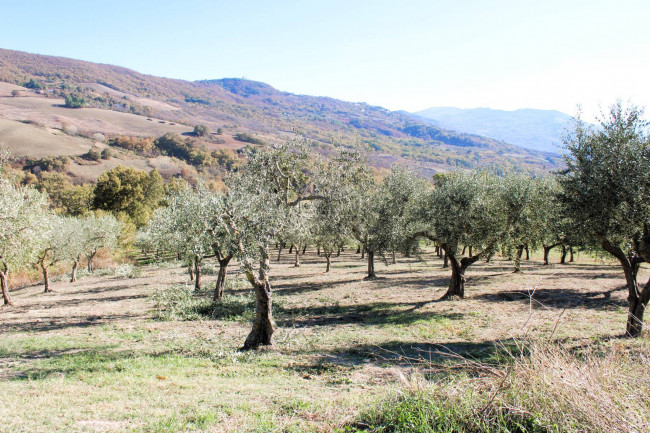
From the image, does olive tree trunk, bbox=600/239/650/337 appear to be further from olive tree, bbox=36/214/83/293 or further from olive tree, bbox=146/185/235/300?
olive tree, bbox=36/214/83/293

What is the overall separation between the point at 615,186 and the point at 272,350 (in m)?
14.0

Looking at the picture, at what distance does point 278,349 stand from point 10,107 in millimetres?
232783

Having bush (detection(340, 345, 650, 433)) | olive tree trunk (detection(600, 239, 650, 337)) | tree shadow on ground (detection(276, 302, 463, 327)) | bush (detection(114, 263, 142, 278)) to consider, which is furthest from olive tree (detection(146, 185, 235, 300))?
bush (detection(114, 263, 142, 278))

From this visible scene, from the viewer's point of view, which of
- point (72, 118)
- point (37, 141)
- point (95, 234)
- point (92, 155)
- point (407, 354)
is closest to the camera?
point (407, 354)

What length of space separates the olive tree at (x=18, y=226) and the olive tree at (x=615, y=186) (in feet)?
97.7

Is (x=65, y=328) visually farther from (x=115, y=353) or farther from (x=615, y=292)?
(x=615, y=292)

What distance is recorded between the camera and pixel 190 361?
12203 mm

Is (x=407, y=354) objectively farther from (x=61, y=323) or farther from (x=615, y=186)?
(x=61, y=323)

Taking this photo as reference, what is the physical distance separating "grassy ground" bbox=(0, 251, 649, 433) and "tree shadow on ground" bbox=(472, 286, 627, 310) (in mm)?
111

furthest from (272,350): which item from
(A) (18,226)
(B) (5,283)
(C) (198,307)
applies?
(B) (5,283)

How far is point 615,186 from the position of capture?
12336mm

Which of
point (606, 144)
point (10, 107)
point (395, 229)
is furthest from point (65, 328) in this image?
point (10, 107)

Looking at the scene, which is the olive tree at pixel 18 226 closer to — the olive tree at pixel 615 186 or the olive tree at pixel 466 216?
the olive tree at pixel 466 216

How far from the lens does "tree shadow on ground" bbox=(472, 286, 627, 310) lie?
1939 centimetres
